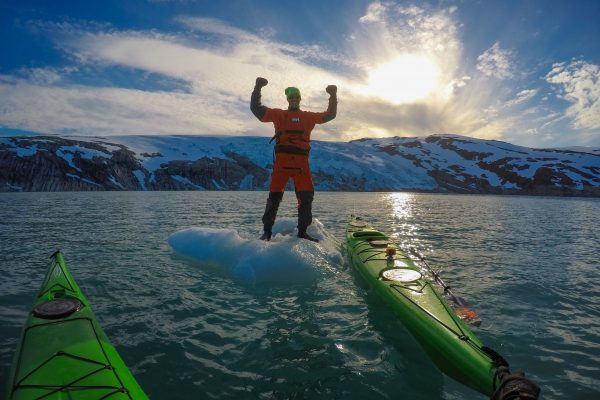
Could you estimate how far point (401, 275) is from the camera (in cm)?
686

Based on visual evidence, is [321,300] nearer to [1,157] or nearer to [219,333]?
[219,333]

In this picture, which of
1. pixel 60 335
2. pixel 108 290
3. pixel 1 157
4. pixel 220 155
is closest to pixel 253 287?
pixel 108 290

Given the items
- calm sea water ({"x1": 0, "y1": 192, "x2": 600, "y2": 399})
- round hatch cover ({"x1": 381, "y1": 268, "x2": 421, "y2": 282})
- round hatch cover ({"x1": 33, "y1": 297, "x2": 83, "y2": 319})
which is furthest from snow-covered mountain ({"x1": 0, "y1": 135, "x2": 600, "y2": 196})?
round hatch cover ({"x1": 381, "y1": 268, "x2": 421, "y2": 282})

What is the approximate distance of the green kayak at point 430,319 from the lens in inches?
153

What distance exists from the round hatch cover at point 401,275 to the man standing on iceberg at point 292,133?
3.34 m

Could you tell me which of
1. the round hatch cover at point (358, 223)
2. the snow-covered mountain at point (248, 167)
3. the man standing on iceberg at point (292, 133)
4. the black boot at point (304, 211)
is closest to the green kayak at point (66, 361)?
the man standing on iceberg at point (292, 133)

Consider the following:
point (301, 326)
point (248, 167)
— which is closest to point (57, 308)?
point (301, 326)

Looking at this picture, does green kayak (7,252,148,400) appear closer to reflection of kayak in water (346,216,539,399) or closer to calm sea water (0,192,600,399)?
calm sea water (0,192,600,399)

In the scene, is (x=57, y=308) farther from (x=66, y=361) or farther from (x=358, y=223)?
(x=358, y=223)

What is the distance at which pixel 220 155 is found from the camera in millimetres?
119000

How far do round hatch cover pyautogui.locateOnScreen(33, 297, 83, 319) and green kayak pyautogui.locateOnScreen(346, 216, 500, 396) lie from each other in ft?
15.2

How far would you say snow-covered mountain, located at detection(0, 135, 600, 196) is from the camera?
8575 centimetres

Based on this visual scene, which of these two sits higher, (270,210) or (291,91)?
(291,91)

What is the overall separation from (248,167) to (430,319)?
111 metres
